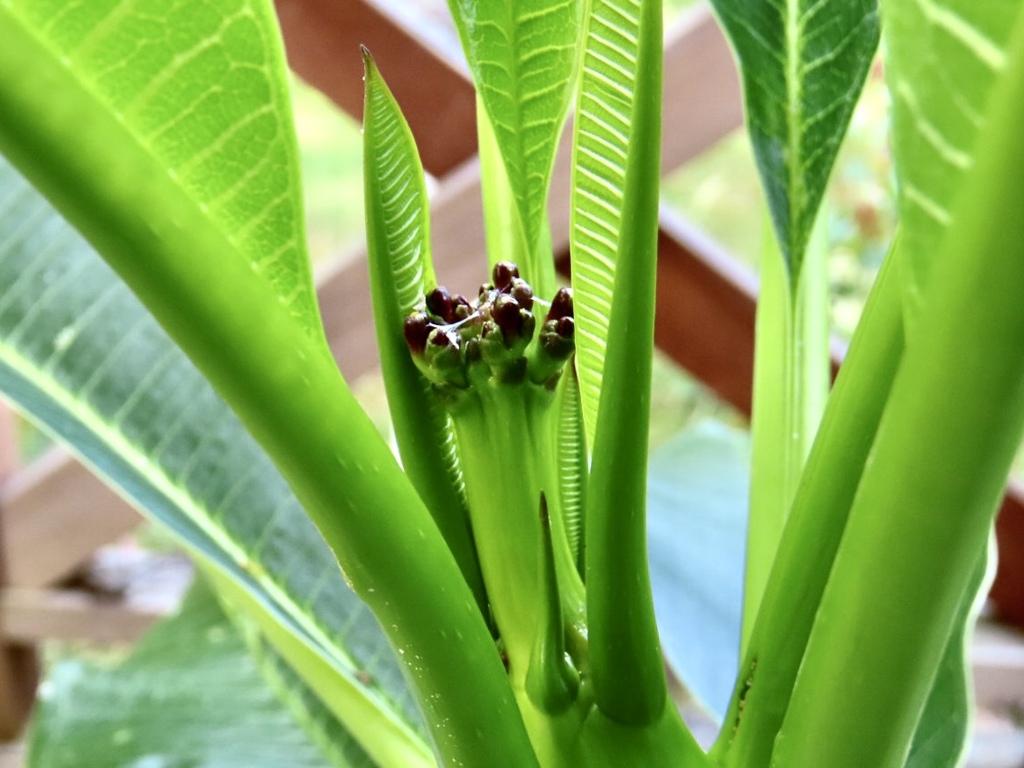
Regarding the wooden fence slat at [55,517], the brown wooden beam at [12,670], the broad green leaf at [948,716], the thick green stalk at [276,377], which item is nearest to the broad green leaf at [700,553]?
the broad green leaf at [948,716]

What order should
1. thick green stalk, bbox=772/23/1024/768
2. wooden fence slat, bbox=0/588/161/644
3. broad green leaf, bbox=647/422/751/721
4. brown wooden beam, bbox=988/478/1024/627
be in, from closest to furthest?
thick green stalk, bbox=772/23/1024/768 → broad green leaf, bbox=647/422/751/721 → brown wooden beam, bbox=988/478/1024/627 → wooden fence slat, bbox=0/588/161/644

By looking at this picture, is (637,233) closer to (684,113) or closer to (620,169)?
(620,169)

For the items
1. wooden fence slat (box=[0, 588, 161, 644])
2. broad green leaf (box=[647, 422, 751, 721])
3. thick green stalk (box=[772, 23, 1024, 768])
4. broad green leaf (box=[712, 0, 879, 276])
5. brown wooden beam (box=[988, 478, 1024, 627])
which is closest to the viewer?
thick green stalk (box=[772, 23, 1024, 768])

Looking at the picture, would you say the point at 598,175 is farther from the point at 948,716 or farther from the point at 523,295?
the point at 948,716

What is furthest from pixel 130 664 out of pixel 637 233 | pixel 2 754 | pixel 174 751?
pixel 2 754

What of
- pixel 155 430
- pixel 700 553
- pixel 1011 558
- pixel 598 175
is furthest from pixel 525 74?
pixel 1011 558

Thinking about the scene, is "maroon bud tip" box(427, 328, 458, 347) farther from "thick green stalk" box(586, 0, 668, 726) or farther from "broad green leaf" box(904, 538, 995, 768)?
"broad green leaf" box(904, 538, 995, 768)

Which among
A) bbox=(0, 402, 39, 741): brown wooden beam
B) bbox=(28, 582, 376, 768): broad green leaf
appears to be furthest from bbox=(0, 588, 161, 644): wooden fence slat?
bbox=(28, 582, 376, 768): broad green leaf
